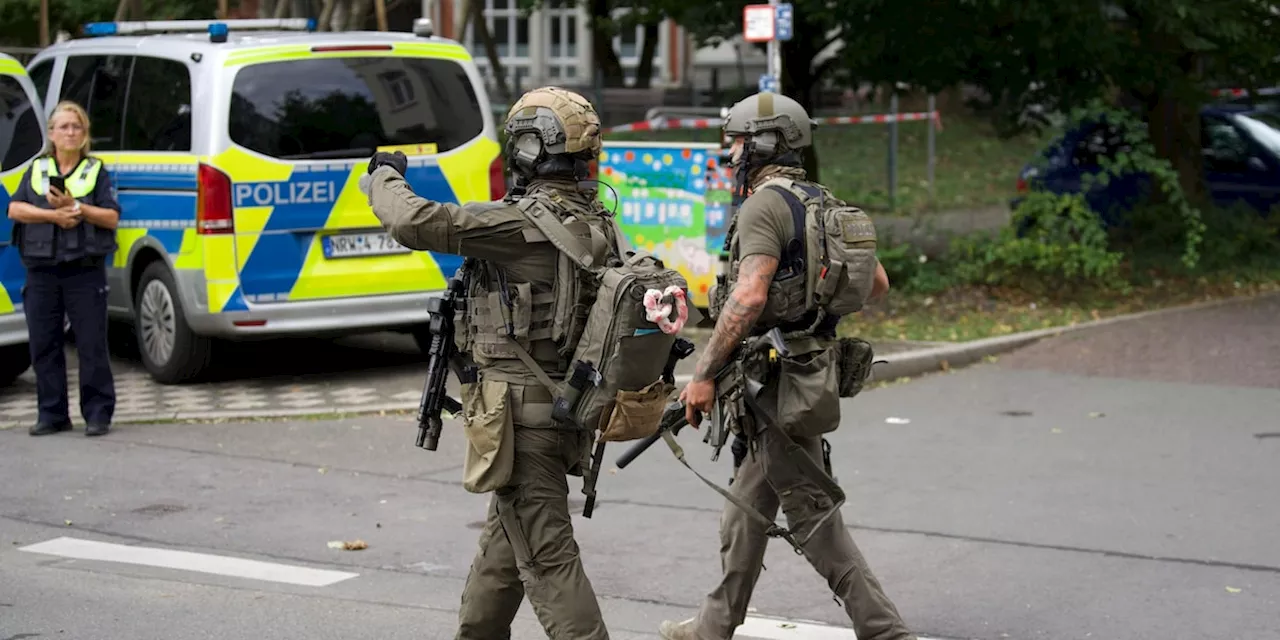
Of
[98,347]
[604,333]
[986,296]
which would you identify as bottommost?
[986,296]

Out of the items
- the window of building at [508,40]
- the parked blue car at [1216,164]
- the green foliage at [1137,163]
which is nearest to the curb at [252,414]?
the green foliage at [1137,163]

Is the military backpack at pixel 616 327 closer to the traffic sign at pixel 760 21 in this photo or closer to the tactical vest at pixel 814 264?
the tactical vest at pixel 814 264

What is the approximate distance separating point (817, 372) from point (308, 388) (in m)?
5.90

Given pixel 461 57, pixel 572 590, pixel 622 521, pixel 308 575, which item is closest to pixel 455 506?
pixel 622 521

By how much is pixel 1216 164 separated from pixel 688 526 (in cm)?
961

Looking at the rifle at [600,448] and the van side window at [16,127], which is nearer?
the rifle at [600,448]

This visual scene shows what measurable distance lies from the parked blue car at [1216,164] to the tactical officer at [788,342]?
9713mm

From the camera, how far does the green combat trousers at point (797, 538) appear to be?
5.02 m

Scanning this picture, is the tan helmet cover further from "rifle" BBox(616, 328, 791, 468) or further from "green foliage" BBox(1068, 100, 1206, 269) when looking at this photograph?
"green foliage" BBox(1068, 100, 1206, 269)

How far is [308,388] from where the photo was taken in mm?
10320

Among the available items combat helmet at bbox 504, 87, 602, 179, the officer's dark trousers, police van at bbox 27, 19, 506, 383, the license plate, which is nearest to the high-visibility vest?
the officer's dark trousers

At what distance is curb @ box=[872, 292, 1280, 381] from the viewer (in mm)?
10695

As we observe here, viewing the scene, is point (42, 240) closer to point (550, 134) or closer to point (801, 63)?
point (550, 134)

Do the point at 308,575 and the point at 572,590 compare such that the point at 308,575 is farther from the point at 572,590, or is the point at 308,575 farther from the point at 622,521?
the point at 572,590
